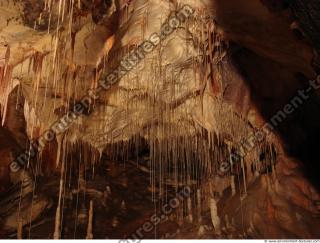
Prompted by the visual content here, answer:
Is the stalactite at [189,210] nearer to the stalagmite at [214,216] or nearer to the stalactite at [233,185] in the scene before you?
the stalagmite at [214,216]

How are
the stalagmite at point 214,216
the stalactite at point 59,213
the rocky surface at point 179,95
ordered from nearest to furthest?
the rocky surface at point 179,95 < the stalagmite at point 214,216 < the stalactite at point 59,213

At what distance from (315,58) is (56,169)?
6881 mm

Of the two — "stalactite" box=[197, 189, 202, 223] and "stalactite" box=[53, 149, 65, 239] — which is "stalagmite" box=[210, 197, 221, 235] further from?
"stalactite" box=[53, 149, 65, 239]

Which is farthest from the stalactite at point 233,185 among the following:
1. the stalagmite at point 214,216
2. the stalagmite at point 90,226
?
the stalagmite at point 90,226

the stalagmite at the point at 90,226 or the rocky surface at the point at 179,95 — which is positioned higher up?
the rocky surface at the point at 179,95

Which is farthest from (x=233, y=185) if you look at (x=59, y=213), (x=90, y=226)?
(x=59, y=213)

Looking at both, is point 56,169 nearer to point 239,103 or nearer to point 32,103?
point 32,103

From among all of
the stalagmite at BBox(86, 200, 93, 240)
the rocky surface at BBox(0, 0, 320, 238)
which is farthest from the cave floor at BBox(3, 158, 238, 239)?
the rocky surface at BBox(0, 0, 320, 238)

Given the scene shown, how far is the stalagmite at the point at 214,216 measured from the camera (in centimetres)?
908

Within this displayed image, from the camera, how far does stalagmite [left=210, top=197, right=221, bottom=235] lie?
9.08 meters

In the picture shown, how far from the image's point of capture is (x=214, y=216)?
9.44 m

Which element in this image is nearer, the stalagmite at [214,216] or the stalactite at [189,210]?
the stalagmite at [214,216]

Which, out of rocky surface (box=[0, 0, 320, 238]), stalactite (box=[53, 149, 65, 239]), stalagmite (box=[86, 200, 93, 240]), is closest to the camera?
rocky surface (box=[0, 0, 320, 238])

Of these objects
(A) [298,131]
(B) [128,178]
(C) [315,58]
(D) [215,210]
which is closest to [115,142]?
(B) [128,178]
